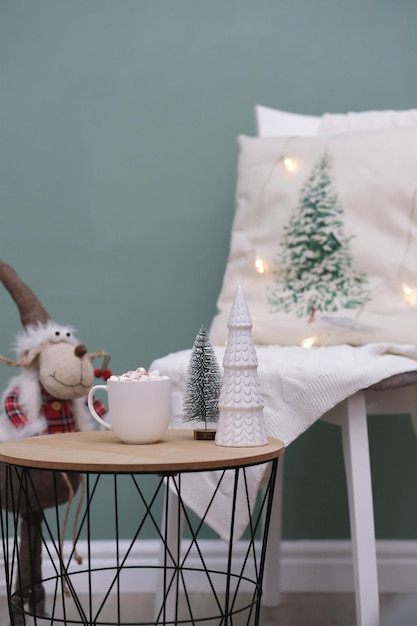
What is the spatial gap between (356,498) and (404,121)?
0.78m

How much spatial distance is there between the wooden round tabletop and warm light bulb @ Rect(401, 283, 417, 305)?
1.54 feet

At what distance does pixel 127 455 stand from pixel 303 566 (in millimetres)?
959

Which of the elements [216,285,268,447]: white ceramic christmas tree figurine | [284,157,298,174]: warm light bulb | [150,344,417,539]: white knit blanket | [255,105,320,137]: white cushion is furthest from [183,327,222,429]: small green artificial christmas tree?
[255,105,320,137]: white cushion

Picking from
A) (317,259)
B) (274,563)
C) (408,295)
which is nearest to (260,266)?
(317,259)

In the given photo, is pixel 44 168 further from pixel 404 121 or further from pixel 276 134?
pixel 404 121

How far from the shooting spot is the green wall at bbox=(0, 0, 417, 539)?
Result: 67.1 inches

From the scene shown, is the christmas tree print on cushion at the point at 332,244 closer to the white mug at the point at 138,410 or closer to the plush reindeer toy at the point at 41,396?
the plush reindeer toy at the point at 41,396

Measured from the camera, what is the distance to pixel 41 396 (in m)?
1.28

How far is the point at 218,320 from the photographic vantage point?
1.41 metres

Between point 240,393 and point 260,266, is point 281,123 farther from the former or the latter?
point 240,393

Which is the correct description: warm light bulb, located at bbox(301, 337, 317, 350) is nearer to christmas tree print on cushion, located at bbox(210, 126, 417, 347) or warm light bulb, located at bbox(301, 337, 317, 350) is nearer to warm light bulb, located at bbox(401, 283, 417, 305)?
christmas tree print on cushion, located at bbox(210, 126, 417, 347)

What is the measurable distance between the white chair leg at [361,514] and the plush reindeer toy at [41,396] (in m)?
0.42

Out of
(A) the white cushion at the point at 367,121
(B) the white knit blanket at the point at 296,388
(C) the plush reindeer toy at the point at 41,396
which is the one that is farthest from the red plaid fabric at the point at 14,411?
(A) the white cushion at the point at 367,121

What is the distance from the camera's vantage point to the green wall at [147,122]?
1.70m
